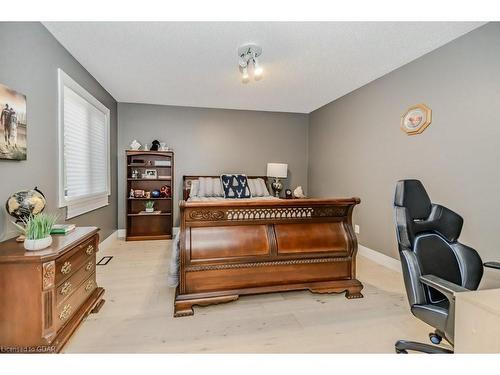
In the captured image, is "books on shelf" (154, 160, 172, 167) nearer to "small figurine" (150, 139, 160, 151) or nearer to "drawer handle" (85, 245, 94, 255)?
"small figurine" (150, 139, 160, 151)

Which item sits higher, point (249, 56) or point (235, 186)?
point (249, 56)

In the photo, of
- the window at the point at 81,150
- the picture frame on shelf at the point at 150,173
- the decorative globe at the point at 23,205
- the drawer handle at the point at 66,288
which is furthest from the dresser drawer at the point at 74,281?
the picture frame on shelf at the point at 150,173

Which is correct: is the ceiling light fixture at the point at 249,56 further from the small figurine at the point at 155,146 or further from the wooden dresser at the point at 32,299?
the small figurine at the point at 155,146

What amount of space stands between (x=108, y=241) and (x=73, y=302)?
2.36 metres

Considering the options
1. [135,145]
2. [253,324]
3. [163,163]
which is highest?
[135,145]

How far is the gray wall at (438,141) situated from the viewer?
6.48 ft

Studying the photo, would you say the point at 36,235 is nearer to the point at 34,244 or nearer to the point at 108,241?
the point at 34,244

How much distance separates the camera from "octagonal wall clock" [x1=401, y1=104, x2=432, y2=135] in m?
2.48

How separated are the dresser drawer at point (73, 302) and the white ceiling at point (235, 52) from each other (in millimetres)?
2125

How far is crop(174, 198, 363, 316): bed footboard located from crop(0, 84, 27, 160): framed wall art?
1182 millimetres

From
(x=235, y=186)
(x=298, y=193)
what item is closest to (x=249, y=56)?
(x=235, y=186)

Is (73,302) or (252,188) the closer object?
(73,302)

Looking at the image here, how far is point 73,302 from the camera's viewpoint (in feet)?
5.38
